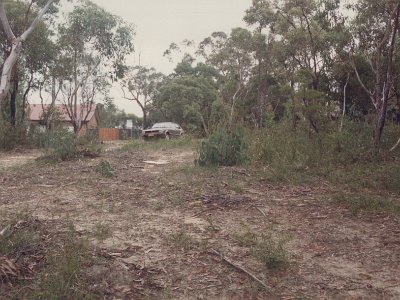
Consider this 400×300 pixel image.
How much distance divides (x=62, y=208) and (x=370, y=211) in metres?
4.21

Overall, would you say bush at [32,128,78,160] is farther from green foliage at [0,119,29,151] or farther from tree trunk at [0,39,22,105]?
tree trunk at [0,39,22,105]

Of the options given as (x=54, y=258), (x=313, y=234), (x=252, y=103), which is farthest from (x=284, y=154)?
(x=252, y=103)

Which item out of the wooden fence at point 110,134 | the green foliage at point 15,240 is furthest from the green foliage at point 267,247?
the wooden fence at point 110,134

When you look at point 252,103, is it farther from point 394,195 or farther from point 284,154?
point 394,195

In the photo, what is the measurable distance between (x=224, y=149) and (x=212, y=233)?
430cm

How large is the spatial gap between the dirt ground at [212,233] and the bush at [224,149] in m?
1.04

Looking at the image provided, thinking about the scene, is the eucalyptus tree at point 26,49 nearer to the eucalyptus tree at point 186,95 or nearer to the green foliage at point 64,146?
the green foliage at point 64,146

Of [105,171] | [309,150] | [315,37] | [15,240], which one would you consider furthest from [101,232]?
[315,37]

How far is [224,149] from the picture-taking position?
8.27 meters

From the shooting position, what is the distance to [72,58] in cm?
2238

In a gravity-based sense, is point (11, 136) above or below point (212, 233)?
above

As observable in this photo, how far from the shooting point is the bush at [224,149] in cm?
827

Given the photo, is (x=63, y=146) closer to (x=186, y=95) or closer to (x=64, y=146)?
(x=64, y=146)

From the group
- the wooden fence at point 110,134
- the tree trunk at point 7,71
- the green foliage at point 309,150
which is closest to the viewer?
the tree trunk at point 7,71
